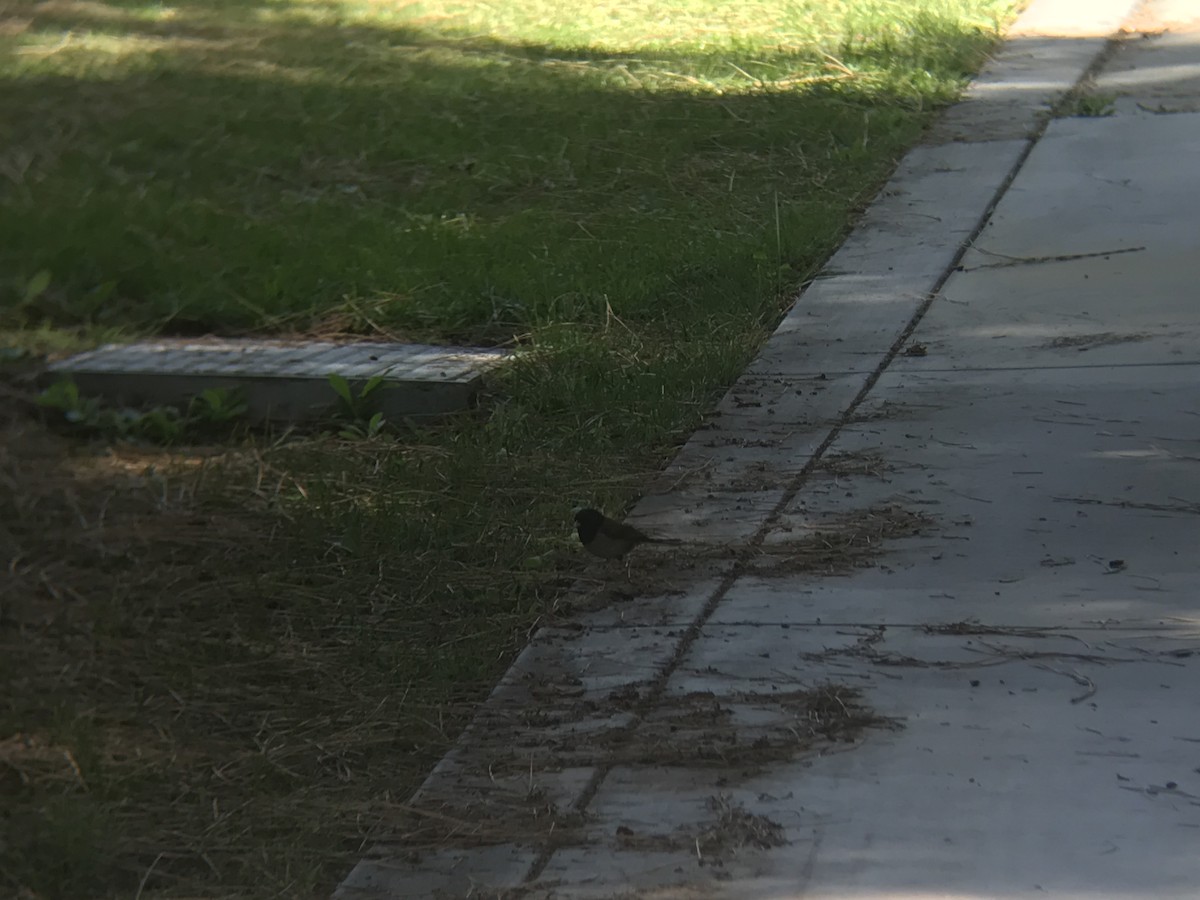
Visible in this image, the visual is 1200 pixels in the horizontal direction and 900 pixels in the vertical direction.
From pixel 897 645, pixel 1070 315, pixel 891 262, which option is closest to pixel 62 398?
pixel 897 645

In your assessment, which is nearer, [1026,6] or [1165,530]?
[1165,530]

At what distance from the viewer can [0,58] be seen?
796 cm

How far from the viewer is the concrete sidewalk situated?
8.52 feet

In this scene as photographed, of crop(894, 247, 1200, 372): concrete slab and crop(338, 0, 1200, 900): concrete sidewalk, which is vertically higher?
crop(894, 247, 1200, 372): concrete slab

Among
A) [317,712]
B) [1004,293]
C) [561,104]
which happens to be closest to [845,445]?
[1004,293]

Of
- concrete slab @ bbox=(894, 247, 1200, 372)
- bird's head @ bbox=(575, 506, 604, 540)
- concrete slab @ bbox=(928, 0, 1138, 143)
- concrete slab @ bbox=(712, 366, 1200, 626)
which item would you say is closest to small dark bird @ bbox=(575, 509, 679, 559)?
bird's head @ bbox=(575, 506, 604, 540)

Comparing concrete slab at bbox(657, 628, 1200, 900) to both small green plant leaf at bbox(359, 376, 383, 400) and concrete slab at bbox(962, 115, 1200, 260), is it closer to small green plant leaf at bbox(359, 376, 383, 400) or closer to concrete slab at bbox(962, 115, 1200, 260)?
small green plant leaf at bbox(359, 376, 383, 400)

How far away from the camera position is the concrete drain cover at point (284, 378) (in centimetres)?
488

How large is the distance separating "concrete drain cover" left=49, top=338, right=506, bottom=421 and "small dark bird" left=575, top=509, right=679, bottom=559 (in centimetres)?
129

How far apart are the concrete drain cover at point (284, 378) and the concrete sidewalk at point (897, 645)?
37.3 inches

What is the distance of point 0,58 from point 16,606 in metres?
5.51

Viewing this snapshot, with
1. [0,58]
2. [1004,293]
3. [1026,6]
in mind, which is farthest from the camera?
[1026,6]

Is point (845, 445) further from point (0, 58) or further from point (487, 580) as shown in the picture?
point (0, 58)

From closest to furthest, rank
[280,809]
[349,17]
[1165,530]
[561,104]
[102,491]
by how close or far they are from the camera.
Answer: [280,809], [1165,530], [102,491], [561,104], [349,17]
